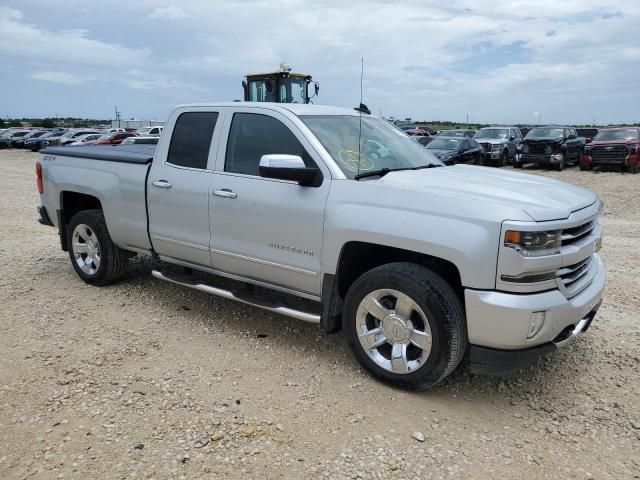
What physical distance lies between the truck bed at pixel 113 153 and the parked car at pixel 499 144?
18369 mm

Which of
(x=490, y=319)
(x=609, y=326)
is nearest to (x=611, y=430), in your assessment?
(x=490, y=319)

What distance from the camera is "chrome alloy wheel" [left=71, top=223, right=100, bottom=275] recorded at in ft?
18.7

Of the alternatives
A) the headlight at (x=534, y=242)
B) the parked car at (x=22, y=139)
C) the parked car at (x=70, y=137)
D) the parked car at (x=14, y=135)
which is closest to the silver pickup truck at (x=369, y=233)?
the headlight at (x=534, y=242)

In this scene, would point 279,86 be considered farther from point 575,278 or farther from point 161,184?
point 575,278

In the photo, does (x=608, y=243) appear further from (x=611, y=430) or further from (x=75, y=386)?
(x=75, y=386)

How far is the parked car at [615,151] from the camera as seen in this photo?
19.5 meters

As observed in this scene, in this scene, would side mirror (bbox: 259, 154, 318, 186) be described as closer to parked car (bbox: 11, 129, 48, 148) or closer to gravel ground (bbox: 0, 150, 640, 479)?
gravel ground (bbox: 0, 150, 640, 479)

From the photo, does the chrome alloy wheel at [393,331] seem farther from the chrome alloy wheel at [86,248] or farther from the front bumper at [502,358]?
the chrome alloy wheel at [86,248]

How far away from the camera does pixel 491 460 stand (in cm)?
296

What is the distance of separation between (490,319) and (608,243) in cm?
586

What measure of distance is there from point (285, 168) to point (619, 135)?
21.0m

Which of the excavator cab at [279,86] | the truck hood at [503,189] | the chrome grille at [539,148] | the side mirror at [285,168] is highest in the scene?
the excavator cab at [279,86]

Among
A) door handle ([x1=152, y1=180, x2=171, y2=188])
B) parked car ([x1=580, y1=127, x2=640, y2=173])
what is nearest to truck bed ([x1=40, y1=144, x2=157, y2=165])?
door handle ([x1=152, y1=180, x2=171, y2=188])

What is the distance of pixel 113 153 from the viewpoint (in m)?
5.50
